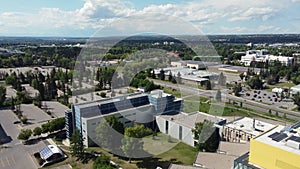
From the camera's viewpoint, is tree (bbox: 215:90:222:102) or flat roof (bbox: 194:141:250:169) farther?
→ tree (bbox: 215:90:222:102)

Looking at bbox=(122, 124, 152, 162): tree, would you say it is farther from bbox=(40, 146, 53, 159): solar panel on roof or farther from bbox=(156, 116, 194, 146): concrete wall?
bbox=(40, 146, 53, 159): solar panel on roof

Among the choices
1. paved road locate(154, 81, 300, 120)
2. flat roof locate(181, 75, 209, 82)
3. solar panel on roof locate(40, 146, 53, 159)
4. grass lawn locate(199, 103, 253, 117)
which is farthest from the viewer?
flat roof locate(181, 75, 209, 82)

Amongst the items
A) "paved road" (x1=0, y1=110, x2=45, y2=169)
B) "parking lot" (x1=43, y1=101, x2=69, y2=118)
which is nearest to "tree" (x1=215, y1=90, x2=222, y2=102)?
"parking lot" (x1=43, y1=101, x2=69, y2=118)

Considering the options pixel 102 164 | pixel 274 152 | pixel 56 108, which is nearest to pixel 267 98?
pixel 274 152

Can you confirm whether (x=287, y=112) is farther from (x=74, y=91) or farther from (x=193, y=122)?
(x=74, y=91)

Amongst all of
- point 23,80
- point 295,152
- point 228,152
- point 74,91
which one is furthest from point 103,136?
point 23,80

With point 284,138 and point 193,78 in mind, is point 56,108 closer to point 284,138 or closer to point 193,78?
point 193,78

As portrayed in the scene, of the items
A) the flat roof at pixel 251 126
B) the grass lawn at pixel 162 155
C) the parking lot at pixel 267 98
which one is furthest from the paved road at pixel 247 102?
the grass lawn at pixel 162 155
